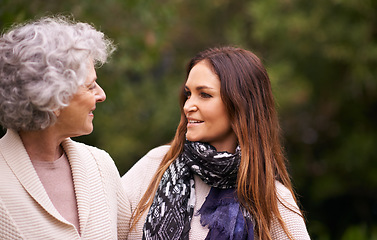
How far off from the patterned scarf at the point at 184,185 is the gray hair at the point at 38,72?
2.57ft

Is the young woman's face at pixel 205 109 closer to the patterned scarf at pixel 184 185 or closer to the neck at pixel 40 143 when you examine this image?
the patterned scarf at pixel 184 185

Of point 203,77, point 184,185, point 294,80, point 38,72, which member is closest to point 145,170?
point 184,185

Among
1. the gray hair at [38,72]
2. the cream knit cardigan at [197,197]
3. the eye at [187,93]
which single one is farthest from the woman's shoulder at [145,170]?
the gray hair at [38,72]

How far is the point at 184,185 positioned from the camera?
9.11ft

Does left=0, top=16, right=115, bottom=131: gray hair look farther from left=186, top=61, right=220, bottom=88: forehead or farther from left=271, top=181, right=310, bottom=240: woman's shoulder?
left=271, top=181, right=310, bottom=240: woman's shoulder

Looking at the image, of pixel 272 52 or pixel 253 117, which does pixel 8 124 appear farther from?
pixel 272 52

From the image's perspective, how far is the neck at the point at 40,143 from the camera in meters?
2.29

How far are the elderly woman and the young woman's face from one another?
521mm

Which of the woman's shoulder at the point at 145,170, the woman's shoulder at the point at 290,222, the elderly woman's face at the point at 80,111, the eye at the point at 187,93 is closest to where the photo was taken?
the elderly woman's face at the point at 80,111

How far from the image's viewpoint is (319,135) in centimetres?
903

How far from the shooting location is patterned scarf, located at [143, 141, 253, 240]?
2.65 metres

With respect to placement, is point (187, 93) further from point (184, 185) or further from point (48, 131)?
point (48, 131)

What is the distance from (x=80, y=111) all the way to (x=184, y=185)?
76 centimetres

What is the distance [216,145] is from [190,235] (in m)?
0.48
